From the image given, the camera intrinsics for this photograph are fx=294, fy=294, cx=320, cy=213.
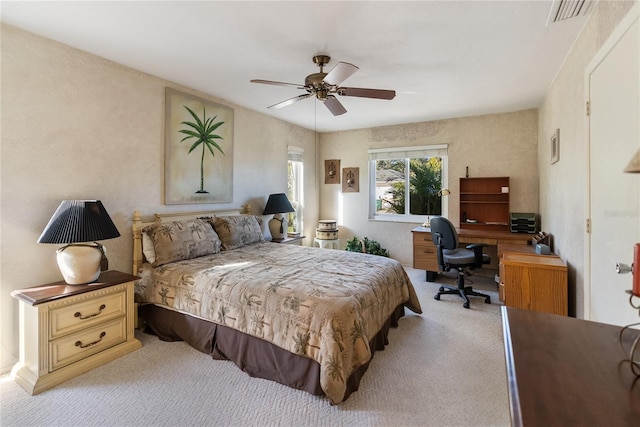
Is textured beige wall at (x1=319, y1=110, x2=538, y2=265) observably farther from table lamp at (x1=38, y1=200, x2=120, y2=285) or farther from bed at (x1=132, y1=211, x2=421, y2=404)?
table lamp at (x1=38, y1=200, x2=120, y2=285)

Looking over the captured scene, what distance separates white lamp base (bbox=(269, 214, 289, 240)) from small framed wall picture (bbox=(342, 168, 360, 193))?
5.92ft

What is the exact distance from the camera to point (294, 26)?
2.13 m

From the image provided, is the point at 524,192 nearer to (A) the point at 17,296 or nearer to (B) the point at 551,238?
(B) the point at 551,238

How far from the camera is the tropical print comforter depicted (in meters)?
1.84

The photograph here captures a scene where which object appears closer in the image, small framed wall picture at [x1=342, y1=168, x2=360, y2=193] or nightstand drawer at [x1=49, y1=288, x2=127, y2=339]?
nightstand drawer at [x1=49, y1=288, x2=127, y2=339]

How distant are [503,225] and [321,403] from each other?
3876 mm

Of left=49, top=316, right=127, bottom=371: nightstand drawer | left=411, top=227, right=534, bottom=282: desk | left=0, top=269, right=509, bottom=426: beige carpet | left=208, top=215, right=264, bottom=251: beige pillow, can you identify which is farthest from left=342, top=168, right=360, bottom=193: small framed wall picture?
left=49, top=316, right=127, bottom=371: nightstand drawer

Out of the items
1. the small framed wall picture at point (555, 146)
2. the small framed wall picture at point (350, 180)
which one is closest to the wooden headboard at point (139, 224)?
the small framed wall picture at point (350, 180)

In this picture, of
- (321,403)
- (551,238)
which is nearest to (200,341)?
(321,403)

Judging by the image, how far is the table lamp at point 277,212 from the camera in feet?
14.2

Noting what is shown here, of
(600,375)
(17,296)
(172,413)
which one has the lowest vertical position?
(172,413)

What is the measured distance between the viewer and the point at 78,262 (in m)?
2.22

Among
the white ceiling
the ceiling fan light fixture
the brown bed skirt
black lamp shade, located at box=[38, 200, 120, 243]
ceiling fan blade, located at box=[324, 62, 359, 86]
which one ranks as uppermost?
the white ceiling

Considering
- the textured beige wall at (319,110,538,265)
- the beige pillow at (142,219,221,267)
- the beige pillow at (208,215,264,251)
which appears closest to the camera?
the beige pillow at (142,219,221,267)
